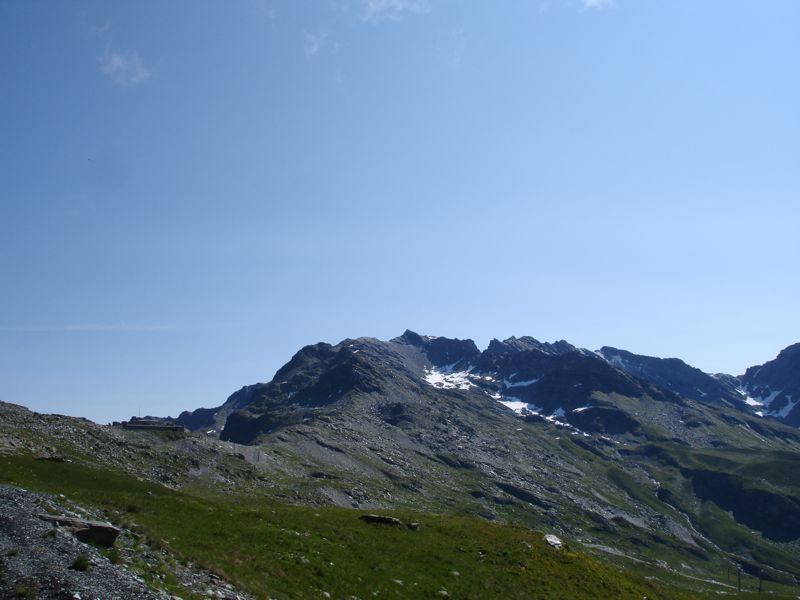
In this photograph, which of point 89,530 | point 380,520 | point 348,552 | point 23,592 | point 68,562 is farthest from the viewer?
point 380,520

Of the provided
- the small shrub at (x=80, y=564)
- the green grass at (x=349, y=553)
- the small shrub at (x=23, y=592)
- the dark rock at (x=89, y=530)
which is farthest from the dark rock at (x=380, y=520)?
the small shrub at (x=23, y=592)

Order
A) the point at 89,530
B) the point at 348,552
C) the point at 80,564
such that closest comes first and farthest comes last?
the point at 80,564 < the point at 89,530 < the point at 348,552

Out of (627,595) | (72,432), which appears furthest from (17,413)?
(627,595)

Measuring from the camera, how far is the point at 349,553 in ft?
140

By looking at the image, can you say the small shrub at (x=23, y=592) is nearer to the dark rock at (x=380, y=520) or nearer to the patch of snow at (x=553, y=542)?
the dark rock at (x=380, y=520)

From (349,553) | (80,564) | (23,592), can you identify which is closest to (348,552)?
(349,553)

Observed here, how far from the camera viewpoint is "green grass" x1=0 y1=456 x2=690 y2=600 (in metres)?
36.0

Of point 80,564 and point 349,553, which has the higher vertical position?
point 80,564

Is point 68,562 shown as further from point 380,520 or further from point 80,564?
point 380,520

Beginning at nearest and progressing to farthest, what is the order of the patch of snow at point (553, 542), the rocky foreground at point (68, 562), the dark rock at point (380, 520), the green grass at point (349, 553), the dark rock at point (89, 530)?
the rocky foreground at point (68, 562), the dark rock at point (89, 530), the green grass at point (349, 553), the dark rock at point (380, 520), the patch of snow at point (553, 542)

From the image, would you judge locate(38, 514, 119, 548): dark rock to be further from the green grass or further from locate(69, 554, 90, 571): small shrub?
locate(69, 554, 90, 571): small shrub

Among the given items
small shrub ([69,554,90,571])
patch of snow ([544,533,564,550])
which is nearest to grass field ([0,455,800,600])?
patch of snow ([544,533,564,550])

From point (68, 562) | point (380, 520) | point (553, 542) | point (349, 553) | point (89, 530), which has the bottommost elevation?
point (349, 553)

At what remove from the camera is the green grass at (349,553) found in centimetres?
3597
